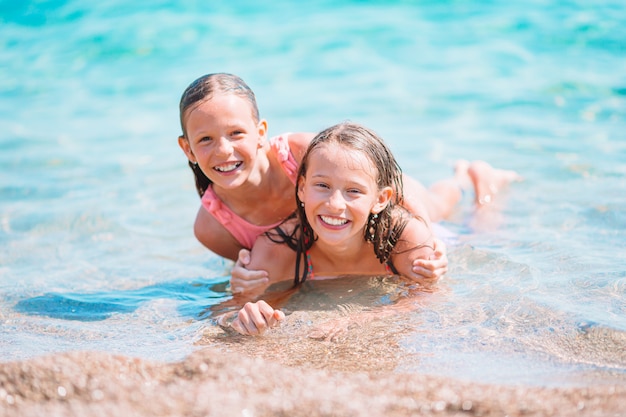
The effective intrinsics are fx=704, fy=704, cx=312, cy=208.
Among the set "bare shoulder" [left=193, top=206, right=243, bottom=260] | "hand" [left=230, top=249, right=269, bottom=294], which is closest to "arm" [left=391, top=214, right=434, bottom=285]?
"hand" [left=230, top=249, right=269, bottom=294]

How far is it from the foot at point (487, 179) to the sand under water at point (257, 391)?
3.10m

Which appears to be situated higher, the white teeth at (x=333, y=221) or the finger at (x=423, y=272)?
the white teeth at (x=333, y=221)

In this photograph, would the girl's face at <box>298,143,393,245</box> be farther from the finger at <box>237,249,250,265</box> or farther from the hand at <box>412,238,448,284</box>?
the finger at <box>237,249,250,265</box>

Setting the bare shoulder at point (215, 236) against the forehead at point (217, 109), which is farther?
the bare shoulder at point (215, 236)

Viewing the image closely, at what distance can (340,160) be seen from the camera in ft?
11.7

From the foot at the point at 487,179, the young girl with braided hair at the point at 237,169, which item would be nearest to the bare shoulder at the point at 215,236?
the young girl with braided hair at the point at 237,169

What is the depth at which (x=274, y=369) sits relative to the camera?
257 centimetres

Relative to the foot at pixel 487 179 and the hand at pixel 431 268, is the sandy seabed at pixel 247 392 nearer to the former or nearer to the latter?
the hand at pixel 431 268

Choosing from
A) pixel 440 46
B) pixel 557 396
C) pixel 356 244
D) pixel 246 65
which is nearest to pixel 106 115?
pixel 246 65

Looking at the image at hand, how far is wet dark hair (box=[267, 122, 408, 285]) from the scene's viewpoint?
3.68 meters

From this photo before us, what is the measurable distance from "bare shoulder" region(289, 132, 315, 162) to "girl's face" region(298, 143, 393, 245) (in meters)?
0.62

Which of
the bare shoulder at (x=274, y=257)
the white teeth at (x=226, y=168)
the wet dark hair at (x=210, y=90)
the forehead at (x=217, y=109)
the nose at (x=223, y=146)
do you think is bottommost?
the bare shoulder at (x=274, y=257)

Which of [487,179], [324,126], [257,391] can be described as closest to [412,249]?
[257,391]

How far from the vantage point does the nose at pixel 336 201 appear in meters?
3.55
